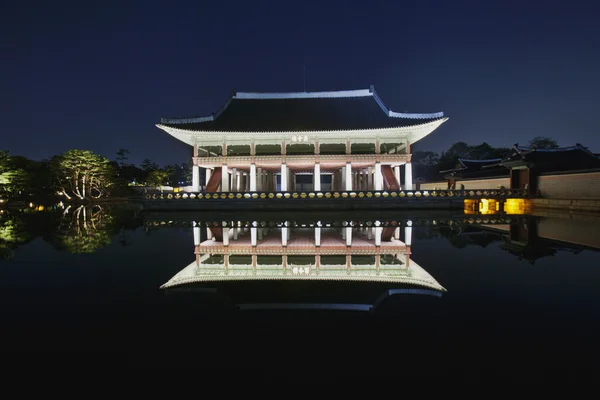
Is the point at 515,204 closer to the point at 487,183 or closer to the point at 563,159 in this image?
the point at 563,159

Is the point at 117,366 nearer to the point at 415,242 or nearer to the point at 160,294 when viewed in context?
the point at 160,294

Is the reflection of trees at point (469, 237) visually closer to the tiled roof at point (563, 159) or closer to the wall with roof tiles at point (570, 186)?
the wall with roof tiles at point (570, 186)

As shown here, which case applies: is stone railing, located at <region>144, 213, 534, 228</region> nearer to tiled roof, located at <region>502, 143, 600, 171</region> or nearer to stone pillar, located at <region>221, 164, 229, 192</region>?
stone pillar, located at <region>221, 164, 229, 192</region>

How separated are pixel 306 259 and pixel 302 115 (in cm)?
2154

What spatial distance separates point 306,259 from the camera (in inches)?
294

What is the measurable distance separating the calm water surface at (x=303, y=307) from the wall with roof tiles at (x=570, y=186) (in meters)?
16.3

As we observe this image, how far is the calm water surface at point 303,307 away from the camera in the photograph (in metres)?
3.11

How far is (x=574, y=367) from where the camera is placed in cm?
281

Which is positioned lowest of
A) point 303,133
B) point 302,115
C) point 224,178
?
point 224,178

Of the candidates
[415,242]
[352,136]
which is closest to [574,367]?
[415,242]

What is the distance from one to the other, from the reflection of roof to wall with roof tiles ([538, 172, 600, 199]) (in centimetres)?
2140

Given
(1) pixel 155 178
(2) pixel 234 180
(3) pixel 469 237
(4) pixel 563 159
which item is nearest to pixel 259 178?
(2) pixel 234 180

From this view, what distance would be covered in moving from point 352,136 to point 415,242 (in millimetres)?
15838

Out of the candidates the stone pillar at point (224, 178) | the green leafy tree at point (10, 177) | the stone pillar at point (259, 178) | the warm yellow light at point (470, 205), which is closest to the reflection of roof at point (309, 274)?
the stone pillar at point (224, 178)
